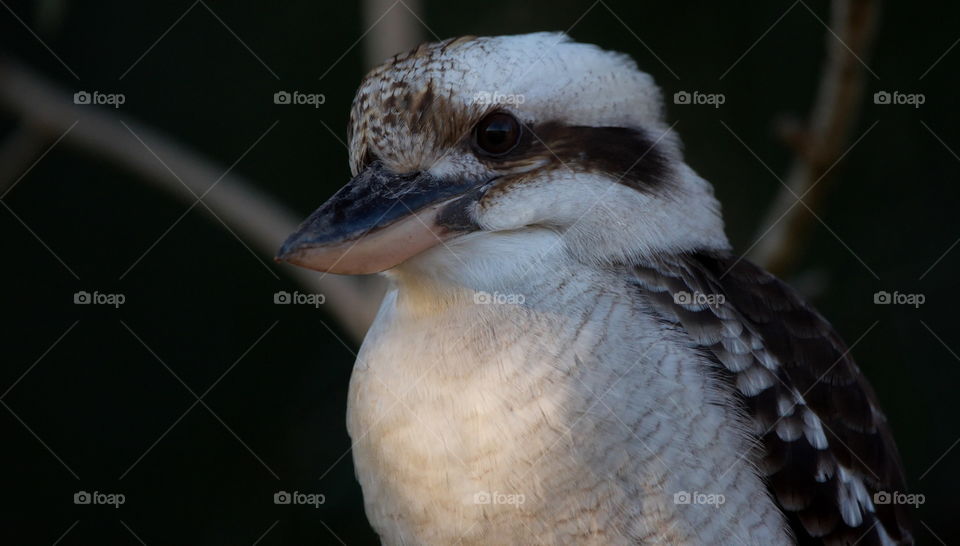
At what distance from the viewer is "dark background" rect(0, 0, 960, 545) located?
318 cm

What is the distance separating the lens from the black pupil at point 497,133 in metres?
1.45

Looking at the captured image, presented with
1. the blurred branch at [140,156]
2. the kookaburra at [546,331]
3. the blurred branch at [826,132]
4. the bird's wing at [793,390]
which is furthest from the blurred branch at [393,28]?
the bird's wing at [793,390]

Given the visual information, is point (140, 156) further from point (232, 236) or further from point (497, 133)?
point (497, 133)

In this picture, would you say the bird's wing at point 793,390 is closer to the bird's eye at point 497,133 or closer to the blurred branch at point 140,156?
the bird's eye at point 497,133

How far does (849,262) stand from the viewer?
3.23 metres

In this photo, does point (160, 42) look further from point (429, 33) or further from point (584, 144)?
point (584, 144)

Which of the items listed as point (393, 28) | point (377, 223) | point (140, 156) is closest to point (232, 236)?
point (140, 156)

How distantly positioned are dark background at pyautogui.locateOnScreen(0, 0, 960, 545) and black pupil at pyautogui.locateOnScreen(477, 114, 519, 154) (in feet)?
5.68

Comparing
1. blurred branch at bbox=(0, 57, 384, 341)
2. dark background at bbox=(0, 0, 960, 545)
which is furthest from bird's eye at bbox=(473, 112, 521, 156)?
dark background at bbox=(0, 0, 960, 545)

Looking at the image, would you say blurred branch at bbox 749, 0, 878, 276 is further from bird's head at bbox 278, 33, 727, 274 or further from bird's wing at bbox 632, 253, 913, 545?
bird's head at bbox 278, 33, 727, 274

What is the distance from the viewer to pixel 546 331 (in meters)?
1.42

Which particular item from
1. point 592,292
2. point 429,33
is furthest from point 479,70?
point 429,33

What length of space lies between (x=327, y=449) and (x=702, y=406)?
1683 millimetres

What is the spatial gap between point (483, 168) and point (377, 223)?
158mm
